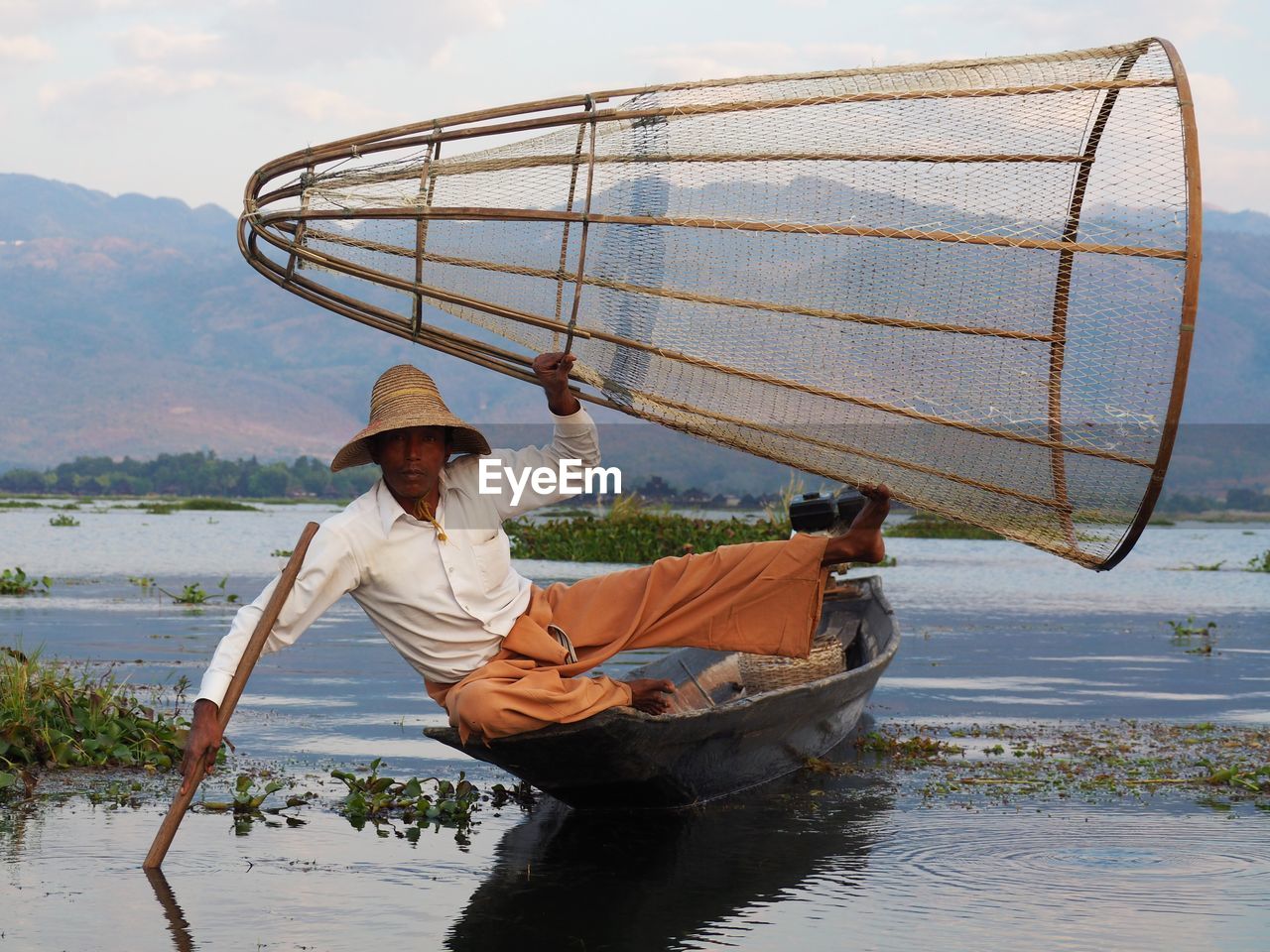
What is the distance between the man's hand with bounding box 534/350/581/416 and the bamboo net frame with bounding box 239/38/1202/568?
337mm

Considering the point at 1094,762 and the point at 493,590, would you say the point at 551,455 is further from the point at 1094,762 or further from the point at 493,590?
the point at 1094,762

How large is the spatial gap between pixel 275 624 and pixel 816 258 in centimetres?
217

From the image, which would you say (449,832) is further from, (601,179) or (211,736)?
(601,179)

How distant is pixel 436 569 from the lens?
4.90 meters

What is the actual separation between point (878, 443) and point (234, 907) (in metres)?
2.63

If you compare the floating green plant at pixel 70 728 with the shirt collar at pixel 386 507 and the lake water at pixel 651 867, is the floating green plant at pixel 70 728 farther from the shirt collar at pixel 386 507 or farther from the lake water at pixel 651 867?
the shirt collar at pixel 386 507

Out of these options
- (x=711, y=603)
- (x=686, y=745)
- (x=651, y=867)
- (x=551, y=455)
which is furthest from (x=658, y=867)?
(x=551, y=455)

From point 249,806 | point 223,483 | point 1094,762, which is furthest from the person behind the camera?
point 223,483

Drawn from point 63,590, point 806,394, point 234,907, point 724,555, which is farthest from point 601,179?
point 63,590

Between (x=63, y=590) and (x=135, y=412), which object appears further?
(x=135, y=412)

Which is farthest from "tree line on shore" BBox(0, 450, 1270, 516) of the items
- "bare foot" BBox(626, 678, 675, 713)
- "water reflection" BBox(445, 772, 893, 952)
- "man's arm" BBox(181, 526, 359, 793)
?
"man's arm" BBox(181, 526, 359, 793)

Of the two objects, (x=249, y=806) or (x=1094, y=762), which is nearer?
(x=249, y=806)

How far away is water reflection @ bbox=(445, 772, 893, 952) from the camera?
4262mm

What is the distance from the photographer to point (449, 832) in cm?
541
